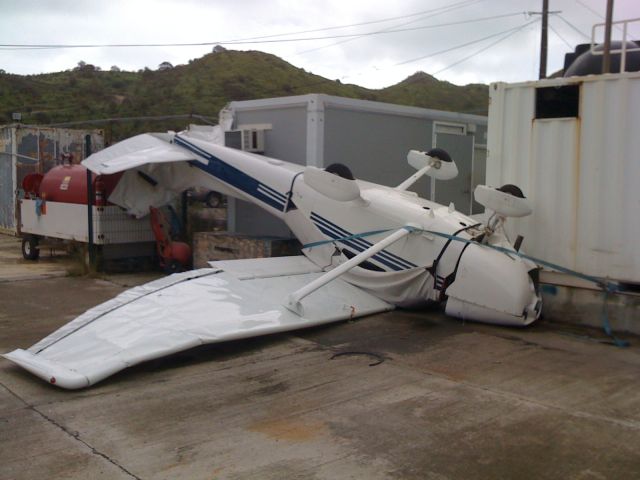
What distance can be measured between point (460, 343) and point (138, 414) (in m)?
3.35

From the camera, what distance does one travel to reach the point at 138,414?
15.9ft

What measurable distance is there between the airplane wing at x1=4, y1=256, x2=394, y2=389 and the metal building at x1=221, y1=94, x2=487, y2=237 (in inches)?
118

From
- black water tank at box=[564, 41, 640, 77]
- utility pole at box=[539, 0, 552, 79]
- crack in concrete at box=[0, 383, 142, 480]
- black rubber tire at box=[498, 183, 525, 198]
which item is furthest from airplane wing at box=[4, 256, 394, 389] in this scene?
utility pole at box=[539, 0, 552, 79]

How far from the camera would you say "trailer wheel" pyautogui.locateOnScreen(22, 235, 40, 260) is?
13.4m

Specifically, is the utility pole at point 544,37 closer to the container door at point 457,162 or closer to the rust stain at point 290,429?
the container door at point 457,162

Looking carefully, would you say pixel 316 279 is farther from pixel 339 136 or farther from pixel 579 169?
pixel 339 136

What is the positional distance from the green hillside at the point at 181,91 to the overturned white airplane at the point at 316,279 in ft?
Answer: 95.0

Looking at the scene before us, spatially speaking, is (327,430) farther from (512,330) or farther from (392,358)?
(512,330)

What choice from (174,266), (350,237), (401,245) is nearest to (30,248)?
(174,266)

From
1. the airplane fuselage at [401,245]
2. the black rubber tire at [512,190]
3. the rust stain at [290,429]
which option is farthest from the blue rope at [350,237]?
the rust stain at [290,429]

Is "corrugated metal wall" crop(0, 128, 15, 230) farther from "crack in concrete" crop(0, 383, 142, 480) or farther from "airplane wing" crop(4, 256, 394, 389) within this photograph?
"crack in concrete" crop(0, 383, 142, 480)

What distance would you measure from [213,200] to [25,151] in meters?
6.14

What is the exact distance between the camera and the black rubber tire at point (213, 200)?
68.8ft

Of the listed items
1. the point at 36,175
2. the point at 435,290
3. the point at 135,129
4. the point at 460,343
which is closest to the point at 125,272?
the point at 36,175
